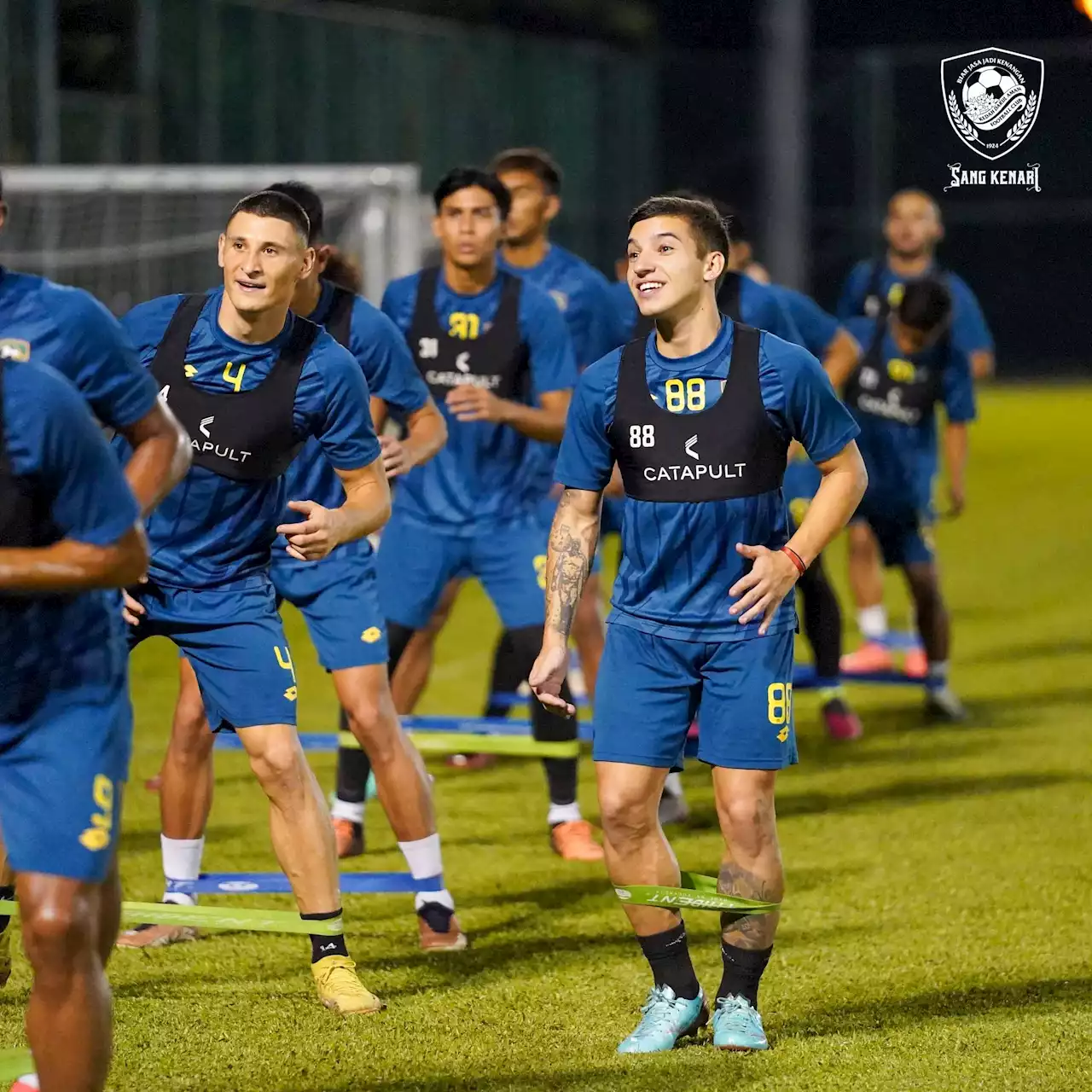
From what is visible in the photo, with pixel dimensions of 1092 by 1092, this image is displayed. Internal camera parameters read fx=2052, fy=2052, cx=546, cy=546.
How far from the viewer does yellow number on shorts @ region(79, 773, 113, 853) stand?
12.9 feet

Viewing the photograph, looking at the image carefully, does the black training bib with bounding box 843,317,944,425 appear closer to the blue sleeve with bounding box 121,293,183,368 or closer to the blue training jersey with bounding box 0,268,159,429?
the blue sleeve with bounding box 121,293,183,368

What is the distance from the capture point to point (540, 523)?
24.8 feet

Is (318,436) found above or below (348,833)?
above

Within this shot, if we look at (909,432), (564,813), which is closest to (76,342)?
(564,813)

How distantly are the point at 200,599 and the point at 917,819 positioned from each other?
358 cm

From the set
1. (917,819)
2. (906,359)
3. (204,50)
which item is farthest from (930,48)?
(917,819)

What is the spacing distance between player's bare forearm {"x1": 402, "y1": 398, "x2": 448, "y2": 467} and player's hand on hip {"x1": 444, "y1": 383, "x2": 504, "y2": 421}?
377 mm

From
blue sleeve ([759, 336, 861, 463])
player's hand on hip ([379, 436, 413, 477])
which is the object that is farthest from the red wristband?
player's hand on hip ([379, 436, 413, 477])

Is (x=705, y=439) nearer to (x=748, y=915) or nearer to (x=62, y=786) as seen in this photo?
(x=748, y=915)

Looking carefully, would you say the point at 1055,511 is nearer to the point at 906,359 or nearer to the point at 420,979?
the point at 906,359

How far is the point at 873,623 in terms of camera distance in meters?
11.1

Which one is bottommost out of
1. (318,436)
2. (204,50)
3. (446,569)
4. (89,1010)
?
(89,1010)

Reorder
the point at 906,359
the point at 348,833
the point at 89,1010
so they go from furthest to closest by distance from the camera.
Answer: the point at 906,359 < the point at 348,833 < the point at 89,1010

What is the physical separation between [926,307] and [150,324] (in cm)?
515
